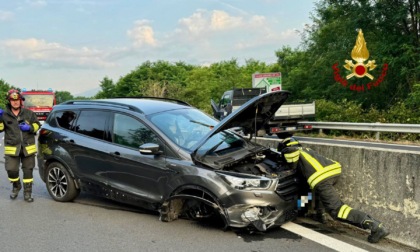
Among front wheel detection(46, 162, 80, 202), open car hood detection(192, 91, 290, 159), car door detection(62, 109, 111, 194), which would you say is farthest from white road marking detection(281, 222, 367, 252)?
front wheel detection(46, 162, 80, 202)

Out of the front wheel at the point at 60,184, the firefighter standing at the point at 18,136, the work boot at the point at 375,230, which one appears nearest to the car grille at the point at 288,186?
the work boot at the point at 375,230

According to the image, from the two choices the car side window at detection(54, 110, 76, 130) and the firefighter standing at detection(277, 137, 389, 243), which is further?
the car side window at detection(54, 110, 76, 130)

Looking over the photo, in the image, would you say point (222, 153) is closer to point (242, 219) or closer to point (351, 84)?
point (242, 219)

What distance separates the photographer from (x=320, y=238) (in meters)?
4.50

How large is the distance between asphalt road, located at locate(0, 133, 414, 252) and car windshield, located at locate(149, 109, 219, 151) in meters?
1.08

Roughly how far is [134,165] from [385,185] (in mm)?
3086

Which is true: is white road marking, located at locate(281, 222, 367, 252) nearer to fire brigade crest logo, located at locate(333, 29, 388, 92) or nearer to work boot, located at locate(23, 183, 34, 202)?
work boot, located at locate(23, 183, 34, 202)

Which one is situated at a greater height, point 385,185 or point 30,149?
point 30,149

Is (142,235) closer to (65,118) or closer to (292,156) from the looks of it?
(292,156)

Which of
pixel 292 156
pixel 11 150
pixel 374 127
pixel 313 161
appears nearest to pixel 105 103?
pixel 11 150

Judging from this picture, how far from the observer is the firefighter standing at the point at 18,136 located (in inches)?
259

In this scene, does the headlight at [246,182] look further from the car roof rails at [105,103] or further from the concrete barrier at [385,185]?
the car roof rails at [105,103]

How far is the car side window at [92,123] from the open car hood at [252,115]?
1746 millimetres

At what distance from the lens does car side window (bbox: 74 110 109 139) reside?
233 inches
